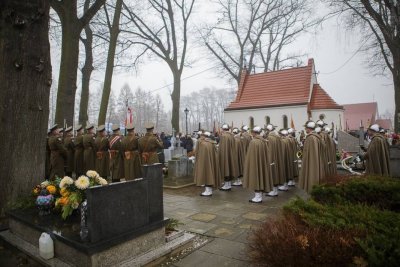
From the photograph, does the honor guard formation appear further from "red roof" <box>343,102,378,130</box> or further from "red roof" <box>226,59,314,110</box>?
"red roof" <box>343,102,378,130</box>

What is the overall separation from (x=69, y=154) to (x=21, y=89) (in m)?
5.92

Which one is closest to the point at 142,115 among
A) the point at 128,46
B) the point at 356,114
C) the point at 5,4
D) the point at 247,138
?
the point at 356,114

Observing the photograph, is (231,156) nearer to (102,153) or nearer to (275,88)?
(102,153)

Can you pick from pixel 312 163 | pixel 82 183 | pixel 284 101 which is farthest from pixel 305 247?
pixel 284 101

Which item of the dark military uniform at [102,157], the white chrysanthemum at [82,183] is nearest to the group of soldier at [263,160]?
the dark military uniform at [102,157]

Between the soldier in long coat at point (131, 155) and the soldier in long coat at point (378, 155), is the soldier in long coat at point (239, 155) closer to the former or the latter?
the soldier in long coat at point (131, 155)

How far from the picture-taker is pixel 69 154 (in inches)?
443

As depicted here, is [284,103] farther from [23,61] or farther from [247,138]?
[23,61]

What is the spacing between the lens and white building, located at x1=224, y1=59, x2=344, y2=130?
26.7 m

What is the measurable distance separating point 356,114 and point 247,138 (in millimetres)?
58108

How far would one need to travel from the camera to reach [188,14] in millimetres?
26062

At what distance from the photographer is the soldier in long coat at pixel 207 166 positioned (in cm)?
956

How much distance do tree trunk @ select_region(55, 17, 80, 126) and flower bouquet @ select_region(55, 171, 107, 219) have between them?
273 inches

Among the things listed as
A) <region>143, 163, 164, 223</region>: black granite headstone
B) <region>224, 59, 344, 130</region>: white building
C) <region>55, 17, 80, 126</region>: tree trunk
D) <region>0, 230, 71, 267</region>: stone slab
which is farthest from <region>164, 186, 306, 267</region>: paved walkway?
<region>224, 59, 344, 130</region>: white building
